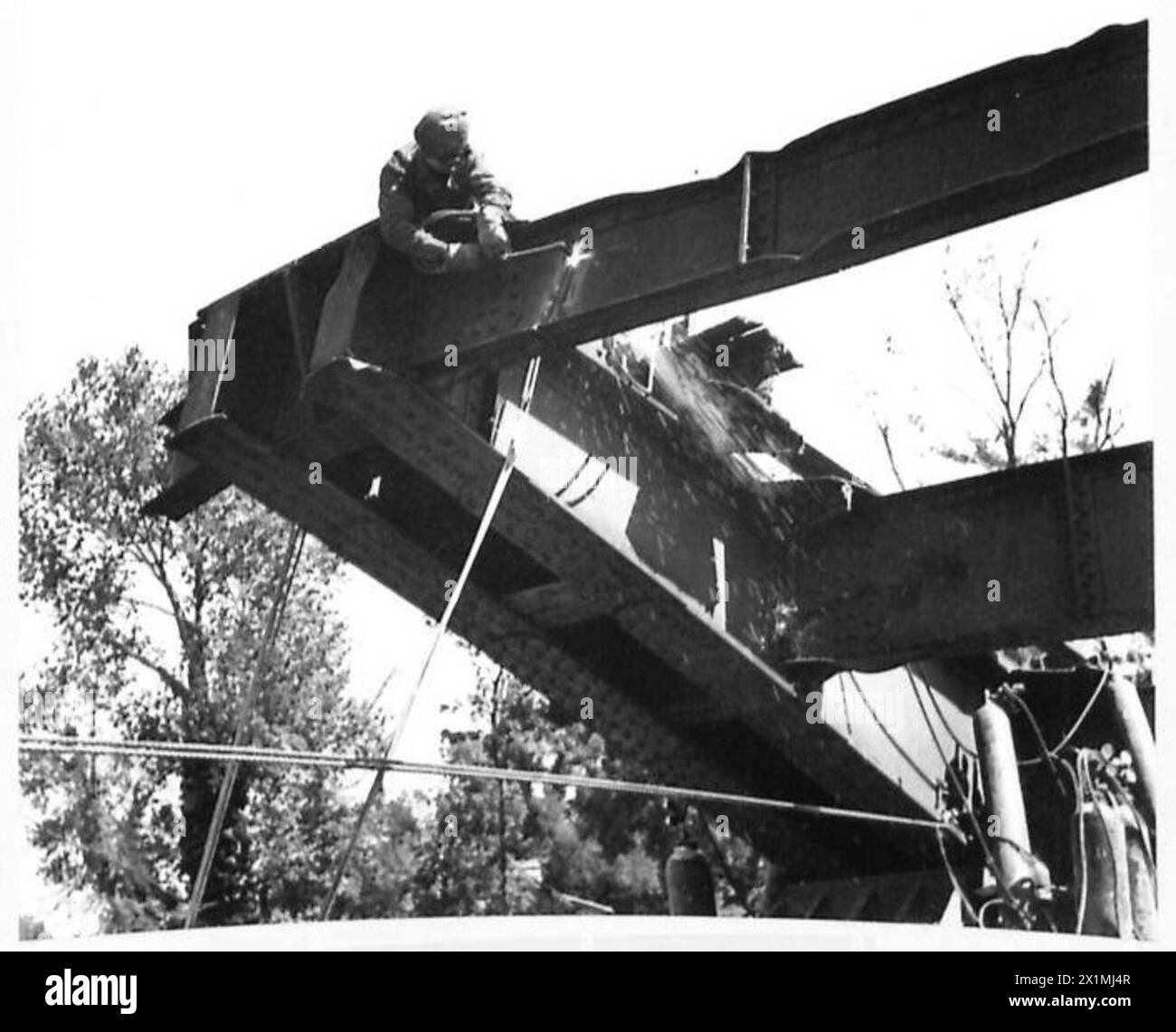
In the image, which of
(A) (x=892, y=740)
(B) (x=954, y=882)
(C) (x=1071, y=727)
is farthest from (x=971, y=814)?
(C) (x=1071, y=727)

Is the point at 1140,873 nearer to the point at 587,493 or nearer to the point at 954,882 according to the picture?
the point at 954,882

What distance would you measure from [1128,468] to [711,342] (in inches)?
73.8

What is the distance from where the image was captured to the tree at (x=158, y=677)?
28.5 feet

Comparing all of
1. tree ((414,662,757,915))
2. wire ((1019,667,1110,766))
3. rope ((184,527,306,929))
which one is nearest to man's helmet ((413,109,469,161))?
rope ((184,527,306,929))

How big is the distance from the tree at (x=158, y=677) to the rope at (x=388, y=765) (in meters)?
0.45

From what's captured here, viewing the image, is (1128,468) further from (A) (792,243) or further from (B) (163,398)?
(B) (163,398)

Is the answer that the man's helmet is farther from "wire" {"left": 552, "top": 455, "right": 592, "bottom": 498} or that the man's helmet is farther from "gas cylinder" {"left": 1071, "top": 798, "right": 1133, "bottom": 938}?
"gas cylinder" {"left": 1071, "top": 798, "right": 1133, "bottom": 938}

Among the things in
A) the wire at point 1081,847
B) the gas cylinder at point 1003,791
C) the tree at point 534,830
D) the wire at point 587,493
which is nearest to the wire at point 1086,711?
the wire at point 1081,847

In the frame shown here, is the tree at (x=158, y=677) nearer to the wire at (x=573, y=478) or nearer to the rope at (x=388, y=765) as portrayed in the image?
the rope at (x=388, y=765)

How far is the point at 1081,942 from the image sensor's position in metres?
7.45

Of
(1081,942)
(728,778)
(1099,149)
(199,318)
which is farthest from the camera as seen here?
(728,778)

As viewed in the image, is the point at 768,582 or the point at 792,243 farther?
the point at 768,582

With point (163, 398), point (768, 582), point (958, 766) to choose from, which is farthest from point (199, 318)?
point (958, 766)

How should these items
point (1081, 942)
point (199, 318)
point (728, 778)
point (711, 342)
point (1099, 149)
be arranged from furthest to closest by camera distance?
point (728, 778) < point (711, 342) < point (199, 318) < point (1081, 942) < point (1099, 149)
